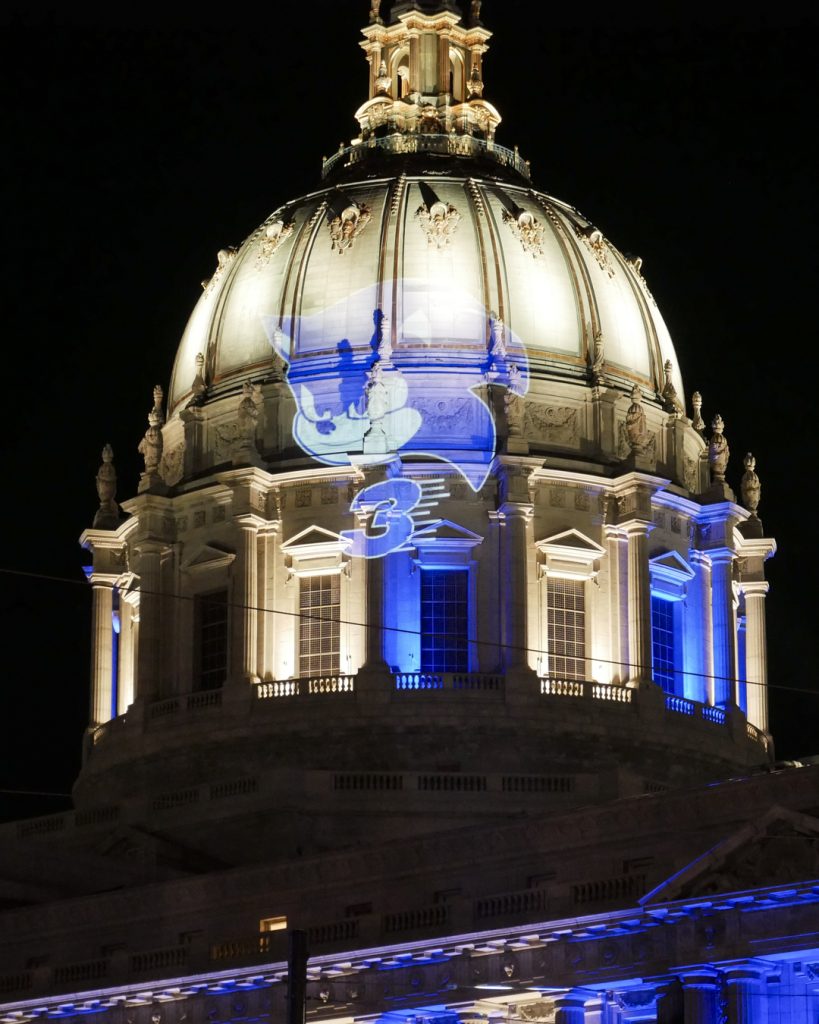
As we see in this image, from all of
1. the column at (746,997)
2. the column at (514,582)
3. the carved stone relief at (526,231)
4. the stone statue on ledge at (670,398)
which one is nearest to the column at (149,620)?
the column at (514,582)

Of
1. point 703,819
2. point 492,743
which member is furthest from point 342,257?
point 703,819

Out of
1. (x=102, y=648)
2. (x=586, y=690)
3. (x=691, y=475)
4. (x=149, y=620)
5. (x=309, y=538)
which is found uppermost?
(x=691, y=475)

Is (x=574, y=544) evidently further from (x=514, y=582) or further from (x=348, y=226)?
(x=348, y=226)

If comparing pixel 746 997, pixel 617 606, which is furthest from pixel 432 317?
pixel 746 997

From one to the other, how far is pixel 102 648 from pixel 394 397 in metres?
12.9

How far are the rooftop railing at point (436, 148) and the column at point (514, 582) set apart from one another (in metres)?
14.8

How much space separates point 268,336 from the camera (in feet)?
370

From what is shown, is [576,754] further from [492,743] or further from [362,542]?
[362,542]

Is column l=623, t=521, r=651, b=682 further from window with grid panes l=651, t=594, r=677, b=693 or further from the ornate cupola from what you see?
the ornate cupola

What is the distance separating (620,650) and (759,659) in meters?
8.04

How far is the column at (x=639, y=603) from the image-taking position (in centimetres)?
10619

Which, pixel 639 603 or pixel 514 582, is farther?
pixel 639 603

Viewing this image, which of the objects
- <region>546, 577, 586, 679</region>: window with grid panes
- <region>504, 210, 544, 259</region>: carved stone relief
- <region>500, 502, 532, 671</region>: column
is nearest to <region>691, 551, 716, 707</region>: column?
<region>546, 577, 586, 679</region>: window with grid panes

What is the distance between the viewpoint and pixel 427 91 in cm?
11712
